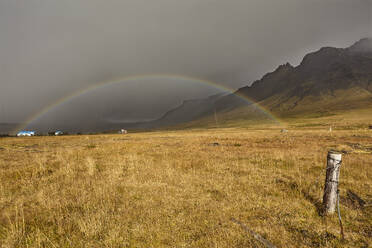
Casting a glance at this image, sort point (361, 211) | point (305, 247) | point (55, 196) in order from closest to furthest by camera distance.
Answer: point (305, 247)
point (361, 211)
point (55, 196)

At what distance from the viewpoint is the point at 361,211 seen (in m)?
4.53

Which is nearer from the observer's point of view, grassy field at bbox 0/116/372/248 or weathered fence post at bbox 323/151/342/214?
grassy field at bbox 0/116/372/248

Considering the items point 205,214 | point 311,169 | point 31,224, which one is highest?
point 31,224

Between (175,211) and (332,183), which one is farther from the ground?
(332,183)

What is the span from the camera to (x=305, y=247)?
3.22 metres

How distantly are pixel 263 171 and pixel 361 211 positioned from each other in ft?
13.2

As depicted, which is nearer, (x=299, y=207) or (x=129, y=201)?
(x=299, y=207)

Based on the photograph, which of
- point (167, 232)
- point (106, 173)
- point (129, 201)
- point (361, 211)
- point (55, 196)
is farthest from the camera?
point (106, 173)

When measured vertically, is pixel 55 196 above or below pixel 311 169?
above

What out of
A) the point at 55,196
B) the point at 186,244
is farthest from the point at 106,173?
the point at 186,244

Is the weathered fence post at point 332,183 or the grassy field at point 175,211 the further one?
the weathered fence post at point 332,183

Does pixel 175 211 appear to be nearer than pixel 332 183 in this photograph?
No

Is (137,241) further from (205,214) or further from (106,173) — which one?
(106,173)

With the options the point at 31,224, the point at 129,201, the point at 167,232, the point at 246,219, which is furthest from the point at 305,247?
the point at 31,224
